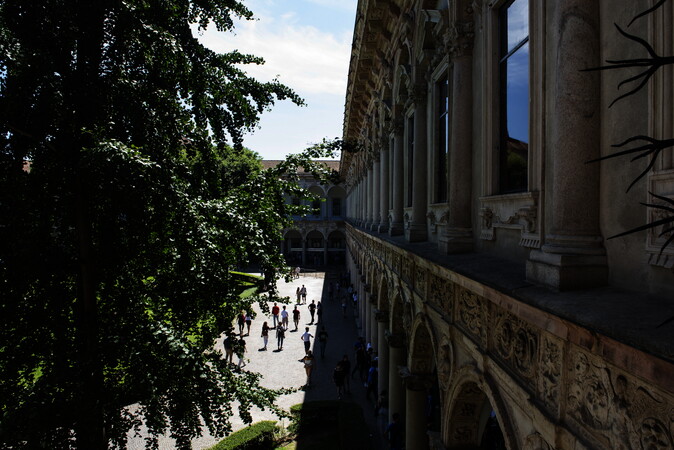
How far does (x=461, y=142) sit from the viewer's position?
244 inches

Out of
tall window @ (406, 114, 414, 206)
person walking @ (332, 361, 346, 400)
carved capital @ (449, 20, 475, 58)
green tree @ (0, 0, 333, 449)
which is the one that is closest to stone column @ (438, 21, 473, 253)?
carved capital @ (449, 20, 475, 58)

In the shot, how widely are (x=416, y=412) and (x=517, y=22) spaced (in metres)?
7.16

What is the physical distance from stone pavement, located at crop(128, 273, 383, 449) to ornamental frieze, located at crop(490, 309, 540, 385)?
8543 millimetres

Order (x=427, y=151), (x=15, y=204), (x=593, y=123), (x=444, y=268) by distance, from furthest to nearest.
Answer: (x=427, y=151) < (x=444, y=268) < (x=15, y=204) < (x=593, y=123)

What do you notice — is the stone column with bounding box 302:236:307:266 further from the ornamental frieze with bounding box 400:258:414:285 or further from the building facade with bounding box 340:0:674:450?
the building facade with bounding box 340:0:674:450

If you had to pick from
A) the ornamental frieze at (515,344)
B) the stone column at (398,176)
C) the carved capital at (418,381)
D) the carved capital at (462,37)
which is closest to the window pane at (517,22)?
the carved capital at (462,37)

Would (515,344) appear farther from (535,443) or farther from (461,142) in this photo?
(461,142)

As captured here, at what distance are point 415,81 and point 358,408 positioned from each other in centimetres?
933

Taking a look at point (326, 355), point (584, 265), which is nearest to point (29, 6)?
point (584, 265)

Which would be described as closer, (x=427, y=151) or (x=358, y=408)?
(x=427, y=151)

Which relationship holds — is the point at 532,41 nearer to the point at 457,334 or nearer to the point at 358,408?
the point at 457,334

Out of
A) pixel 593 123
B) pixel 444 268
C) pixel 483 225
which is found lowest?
pixel 444 268

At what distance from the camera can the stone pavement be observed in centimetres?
1296

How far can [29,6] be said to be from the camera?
13.7 feet
